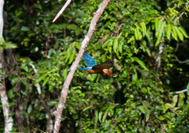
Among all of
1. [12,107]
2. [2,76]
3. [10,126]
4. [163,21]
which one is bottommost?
[10,126]

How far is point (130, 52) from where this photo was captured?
2412mm

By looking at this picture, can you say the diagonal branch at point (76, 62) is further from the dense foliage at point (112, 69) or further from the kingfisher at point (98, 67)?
the dense foliage at point (112, 69)

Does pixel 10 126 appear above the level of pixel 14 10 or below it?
below

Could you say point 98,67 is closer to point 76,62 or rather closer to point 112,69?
point 76,62

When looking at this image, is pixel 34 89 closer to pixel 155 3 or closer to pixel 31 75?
pixel 31 75

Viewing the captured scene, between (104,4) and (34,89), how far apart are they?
182 centimetres

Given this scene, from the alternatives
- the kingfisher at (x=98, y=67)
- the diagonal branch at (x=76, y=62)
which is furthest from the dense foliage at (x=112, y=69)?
the diagonal branch at (x=76, y=62)

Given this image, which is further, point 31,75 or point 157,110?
point 31,75

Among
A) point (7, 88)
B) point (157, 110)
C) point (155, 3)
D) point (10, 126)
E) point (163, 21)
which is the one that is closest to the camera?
point (163, 21)

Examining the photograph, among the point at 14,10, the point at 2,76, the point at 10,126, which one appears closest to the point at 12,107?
the point at 10,126

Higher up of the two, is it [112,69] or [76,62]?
[76,62]

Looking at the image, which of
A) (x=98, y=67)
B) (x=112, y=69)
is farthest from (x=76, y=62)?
(x=112, y=69)

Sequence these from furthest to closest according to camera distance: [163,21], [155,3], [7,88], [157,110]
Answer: [7,88]
[155,3]
[157,110]
[163,21]

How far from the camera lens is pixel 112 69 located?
2533 mm
